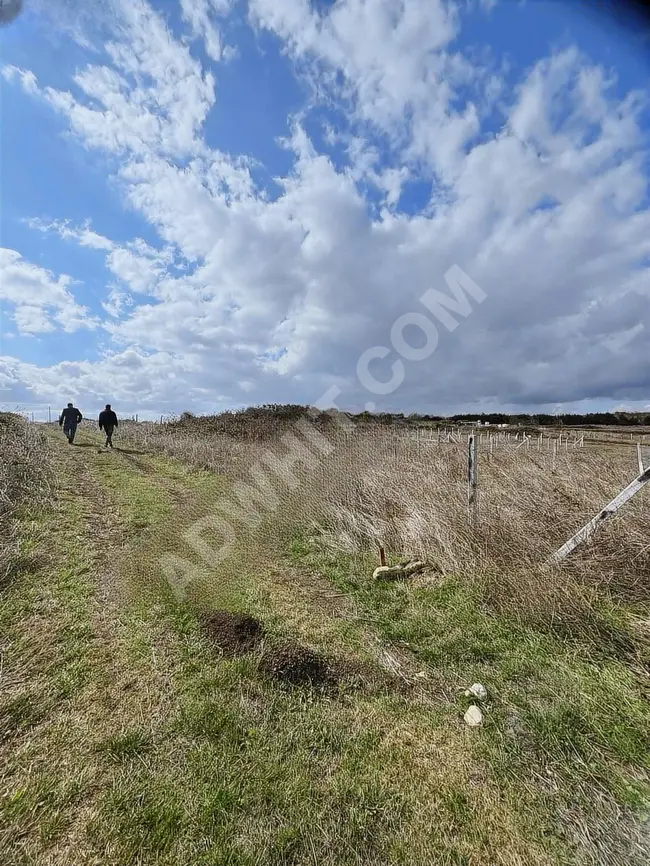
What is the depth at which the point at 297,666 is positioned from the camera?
316 centimetres

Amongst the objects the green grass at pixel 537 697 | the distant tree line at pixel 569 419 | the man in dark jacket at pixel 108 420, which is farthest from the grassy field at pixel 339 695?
the distant tree line at pixel 569 419

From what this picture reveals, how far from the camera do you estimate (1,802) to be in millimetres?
1934

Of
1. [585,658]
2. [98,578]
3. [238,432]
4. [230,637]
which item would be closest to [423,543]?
[585,658]

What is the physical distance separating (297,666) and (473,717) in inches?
51.8

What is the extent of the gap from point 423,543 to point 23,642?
4.25 meters

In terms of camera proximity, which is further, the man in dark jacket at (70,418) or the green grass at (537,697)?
the man in dark jacket at (70,418)

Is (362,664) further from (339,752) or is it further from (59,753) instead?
(59,753)

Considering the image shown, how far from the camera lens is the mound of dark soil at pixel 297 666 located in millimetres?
3002

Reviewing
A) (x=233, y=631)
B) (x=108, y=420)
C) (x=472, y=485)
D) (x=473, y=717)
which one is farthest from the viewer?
(x=108, y=420)

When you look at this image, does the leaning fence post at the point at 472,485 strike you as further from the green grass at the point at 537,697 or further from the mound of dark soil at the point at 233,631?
the mound of dark soil at the point at 233,631

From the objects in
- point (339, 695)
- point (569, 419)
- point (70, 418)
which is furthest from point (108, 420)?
point (569, 419)

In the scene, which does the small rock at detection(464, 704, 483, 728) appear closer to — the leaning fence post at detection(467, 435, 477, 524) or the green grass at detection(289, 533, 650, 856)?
the green grass at detection(289, 533, 650, 856)

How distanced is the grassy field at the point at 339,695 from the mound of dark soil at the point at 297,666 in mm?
17

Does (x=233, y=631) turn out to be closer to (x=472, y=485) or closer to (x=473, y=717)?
(x=473, y=717)
